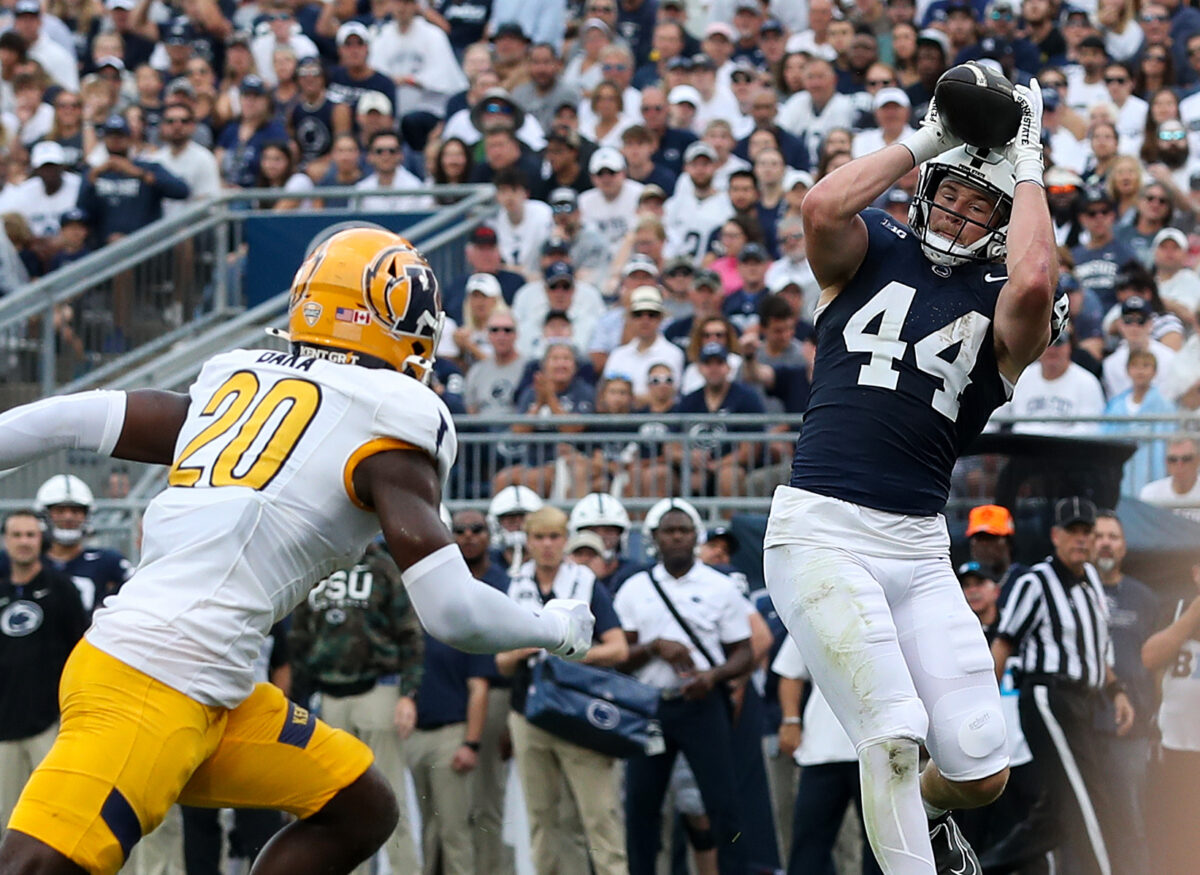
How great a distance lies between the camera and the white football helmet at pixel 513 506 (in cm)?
1015

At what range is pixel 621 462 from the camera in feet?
34.9

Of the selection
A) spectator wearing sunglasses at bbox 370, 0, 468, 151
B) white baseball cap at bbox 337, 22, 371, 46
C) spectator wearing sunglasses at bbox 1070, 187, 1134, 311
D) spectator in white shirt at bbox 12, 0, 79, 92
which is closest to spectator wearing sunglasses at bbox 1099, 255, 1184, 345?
spectator wearing sunglasses at bbox 1070, 187, 1134, 311

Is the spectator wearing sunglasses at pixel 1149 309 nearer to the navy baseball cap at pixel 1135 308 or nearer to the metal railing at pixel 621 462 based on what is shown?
the navy baseball cap at pixel 1135 308

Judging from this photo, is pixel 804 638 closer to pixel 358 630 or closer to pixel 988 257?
pixel 988 257

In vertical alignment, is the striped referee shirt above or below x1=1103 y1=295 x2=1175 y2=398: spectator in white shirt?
below

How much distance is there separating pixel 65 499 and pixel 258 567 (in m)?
5.74

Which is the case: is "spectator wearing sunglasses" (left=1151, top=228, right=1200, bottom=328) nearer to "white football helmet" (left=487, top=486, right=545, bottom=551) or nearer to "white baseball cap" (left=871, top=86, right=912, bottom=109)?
"white baseball cap" (left=871, top=86, right=912, bottom=109)

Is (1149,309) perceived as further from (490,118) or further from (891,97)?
(490,118)

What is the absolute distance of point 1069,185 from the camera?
12.1 m

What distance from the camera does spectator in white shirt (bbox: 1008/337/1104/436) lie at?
10.4 m

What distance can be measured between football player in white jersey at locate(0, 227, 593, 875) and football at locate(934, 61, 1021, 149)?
1507 mm

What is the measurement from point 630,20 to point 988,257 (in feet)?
35.8

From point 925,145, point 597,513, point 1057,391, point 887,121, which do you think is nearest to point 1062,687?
point 1057,391

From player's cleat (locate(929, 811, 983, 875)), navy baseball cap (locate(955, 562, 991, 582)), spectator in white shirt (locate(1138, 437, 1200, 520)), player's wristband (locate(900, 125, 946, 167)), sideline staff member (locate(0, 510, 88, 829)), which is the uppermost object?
player's wristband (locate(900, 125, 946, 167))
